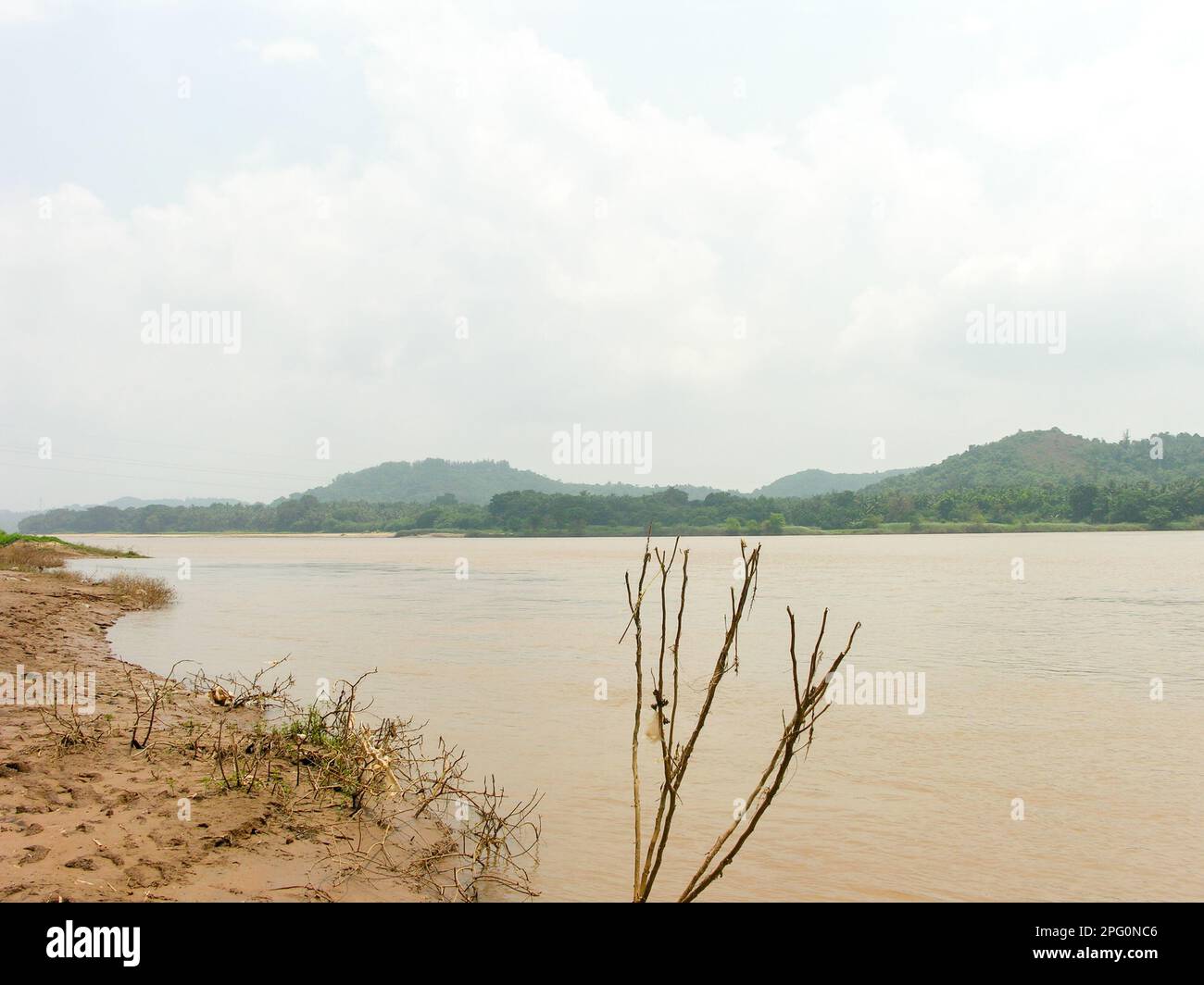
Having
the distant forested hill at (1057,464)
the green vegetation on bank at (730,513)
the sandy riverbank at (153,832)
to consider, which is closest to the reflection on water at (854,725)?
the sandy riverbank at (153,832)

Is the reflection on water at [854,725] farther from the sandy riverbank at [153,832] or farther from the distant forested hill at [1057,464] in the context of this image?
the distant forested hill at [1057,464]

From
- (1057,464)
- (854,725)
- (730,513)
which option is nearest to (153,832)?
(854,725)

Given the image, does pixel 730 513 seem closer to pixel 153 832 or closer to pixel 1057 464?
pixel 1057 464

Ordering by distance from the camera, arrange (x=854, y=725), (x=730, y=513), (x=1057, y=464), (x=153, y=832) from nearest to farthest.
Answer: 1. (x=153, y=832)
2. (x=854, y=725)
3. (x=730, y=513)
4. (x=1057, y=464)

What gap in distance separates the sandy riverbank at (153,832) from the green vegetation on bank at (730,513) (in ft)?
307

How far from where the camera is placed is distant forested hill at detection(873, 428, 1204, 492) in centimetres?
12475

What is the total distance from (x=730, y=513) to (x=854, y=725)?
4162 inches

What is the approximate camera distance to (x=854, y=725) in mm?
11086

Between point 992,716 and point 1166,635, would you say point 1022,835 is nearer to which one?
point 992,716

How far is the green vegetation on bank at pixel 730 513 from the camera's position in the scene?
9444cm
